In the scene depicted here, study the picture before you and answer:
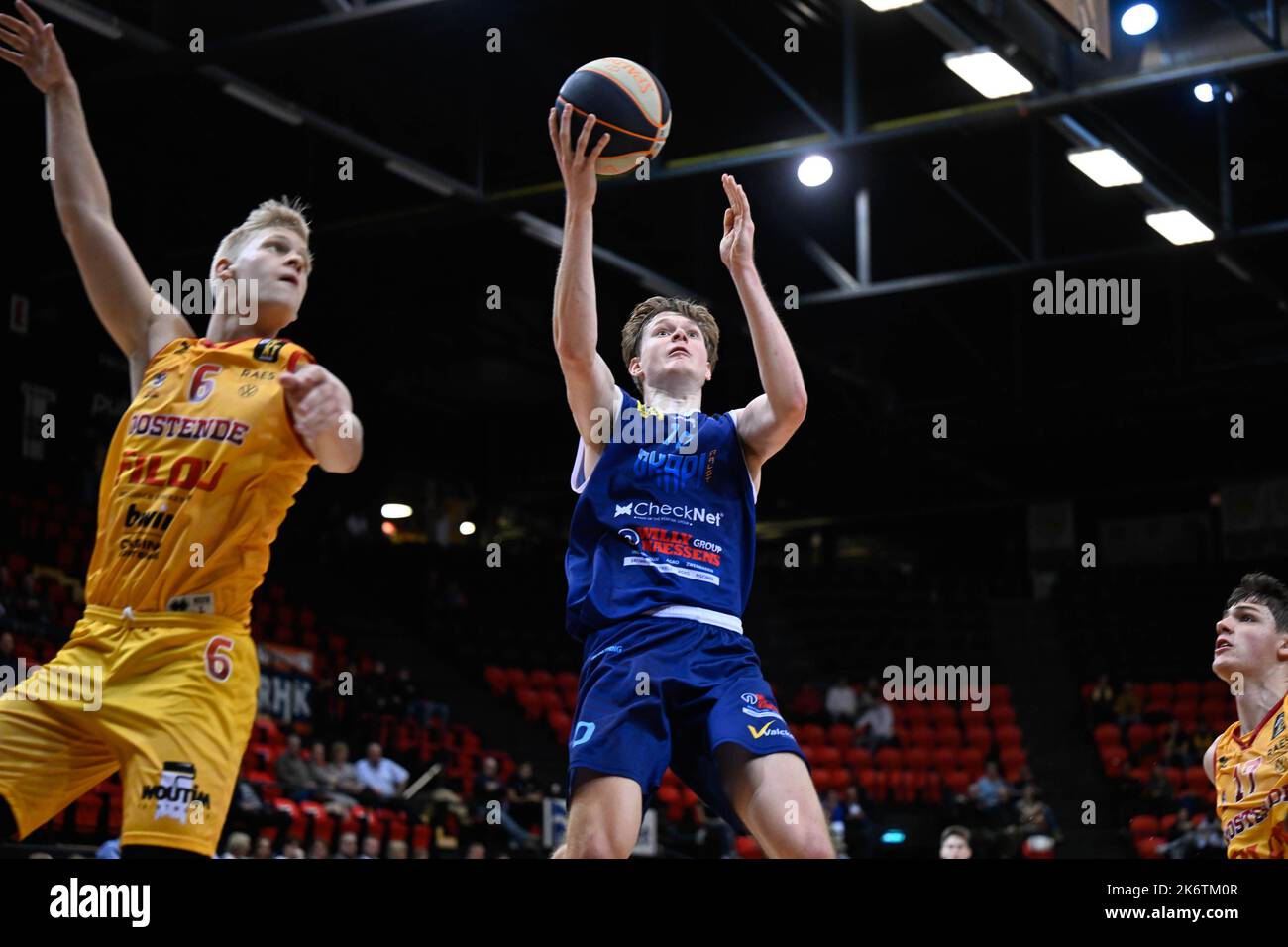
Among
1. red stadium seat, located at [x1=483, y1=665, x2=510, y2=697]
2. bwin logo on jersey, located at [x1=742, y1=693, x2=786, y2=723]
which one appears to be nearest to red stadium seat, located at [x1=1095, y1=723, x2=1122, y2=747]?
red stadium seat, located at [x1=483, y1=665, x2=510, y2=697]

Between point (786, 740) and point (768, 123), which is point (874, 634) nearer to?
point (768, 123)

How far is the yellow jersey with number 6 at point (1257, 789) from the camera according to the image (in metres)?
6.20

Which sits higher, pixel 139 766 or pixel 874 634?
pixel 874 634

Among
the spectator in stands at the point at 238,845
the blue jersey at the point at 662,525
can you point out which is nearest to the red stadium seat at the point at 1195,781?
the spectator in stands at the point at 238,845

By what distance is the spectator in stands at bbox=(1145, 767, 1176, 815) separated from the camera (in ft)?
60.0

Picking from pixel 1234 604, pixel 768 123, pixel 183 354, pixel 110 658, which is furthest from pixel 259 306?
pixel 768 123

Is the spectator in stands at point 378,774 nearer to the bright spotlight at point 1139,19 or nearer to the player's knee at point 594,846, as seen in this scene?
the bright spotlight at point 1139,19

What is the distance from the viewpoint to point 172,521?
4199 mm

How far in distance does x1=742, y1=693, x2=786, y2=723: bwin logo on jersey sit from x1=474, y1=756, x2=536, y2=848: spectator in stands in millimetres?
10736

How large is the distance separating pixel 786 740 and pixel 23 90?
43.0 ft

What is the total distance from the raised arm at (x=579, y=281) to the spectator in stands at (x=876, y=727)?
17.1 meters

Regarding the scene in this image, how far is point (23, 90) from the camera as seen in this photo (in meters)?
15.4

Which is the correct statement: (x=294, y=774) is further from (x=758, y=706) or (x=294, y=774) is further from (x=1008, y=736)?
(x=1008, y=736)

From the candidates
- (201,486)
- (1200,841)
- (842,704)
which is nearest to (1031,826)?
(1200,841)
